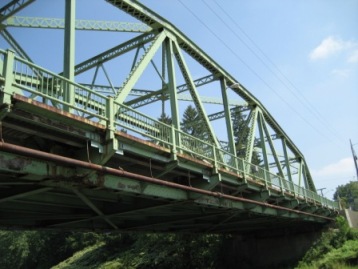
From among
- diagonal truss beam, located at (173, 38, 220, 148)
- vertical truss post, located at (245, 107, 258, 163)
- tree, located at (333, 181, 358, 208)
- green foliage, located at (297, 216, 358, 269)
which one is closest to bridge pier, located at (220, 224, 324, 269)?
green foliage, located at (297, 216, 358, 269)

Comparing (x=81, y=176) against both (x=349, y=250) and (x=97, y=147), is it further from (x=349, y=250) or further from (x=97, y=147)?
(x=349, y=250)

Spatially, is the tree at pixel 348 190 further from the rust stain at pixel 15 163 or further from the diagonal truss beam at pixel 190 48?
the rust stain at pixel 15 163

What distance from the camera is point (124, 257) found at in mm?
50031

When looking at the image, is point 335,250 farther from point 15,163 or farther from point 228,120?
point 15,163

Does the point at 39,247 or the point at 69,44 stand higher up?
the point at 39,247

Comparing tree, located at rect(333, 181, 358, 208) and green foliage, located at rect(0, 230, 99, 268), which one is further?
tree, located at rect(333, 181, 358, 208)

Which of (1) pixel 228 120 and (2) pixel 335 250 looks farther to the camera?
(2) pixel 335 250

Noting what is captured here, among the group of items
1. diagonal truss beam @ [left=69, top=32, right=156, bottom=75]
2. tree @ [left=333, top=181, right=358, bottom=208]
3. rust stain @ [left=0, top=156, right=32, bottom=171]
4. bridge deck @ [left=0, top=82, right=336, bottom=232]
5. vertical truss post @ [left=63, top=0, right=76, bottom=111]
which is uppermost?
tree @ [left=333, top=181, right=358, bottom=208]

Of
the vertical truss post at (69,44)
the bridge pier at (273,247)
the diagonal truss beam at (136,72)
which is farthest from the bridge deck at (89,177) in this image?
the bridge pier at (273,247)

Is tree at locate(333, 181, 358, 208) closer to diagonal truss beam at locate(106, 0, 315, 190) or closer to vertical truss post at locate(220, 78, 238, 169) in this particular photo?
diagonal truss beam at locate(106, 0, 315, 190)

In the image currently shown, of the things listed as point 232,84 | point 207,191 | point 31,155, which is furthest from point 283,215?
point 31,155

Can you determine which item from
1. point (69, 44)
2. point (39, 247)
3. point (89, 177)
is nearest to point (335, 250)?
point (89, 177)

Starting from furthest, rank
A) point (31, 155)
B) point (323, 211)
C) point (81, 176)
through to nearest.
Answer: point (323, 211) < point (81, 176) < point (31, 155)

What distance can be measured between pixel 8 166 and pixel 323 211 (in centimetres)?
3349
